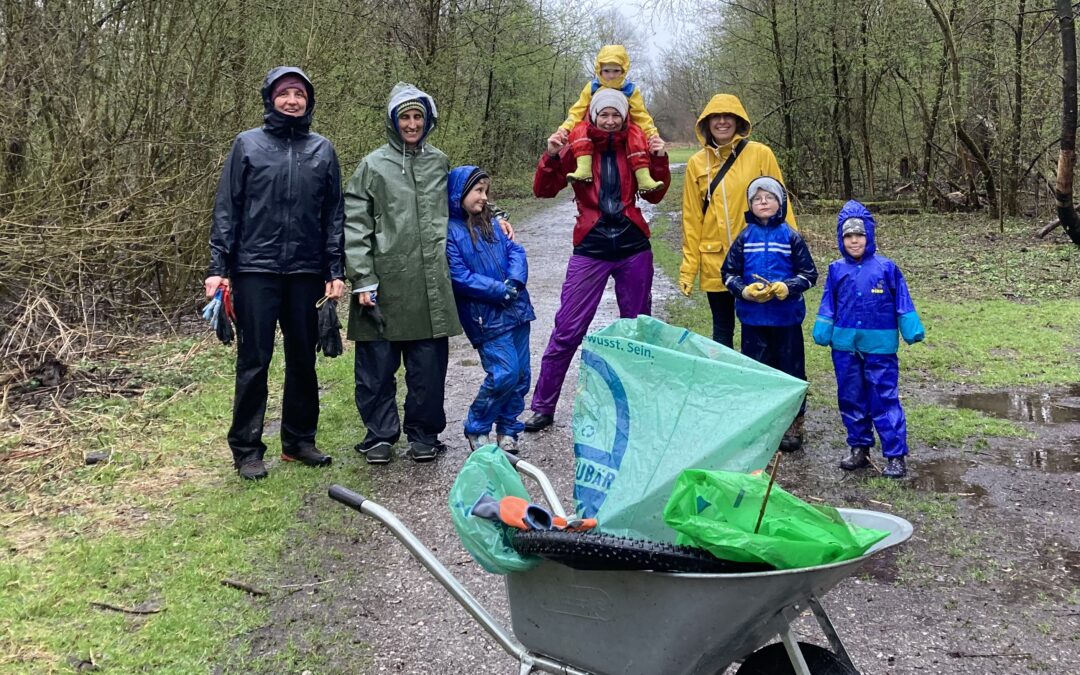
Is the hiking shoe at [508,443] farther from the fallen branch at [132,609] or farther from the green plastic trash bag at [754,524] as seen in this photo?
the green plastic trash bag at [754,524]

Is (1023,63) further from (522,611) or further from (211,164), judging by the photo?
(522,611)

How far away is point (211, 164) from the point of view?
8180 millimetres

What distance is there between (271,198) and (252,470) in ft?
4.97

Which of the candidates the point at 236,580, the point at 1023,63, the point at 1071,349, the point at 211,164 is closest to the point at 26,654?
the point at 236,580

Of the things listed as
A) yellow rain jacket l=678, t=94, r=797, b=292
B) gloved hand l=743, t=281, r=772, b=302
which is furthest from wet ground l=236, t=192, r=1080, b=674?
yellow rain jacket l=678, t=94, r=797, b=292

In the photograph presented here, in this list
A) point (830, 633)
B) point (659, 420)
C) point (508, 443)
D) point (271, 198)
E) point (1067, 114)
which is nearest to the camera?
point (830, 633)

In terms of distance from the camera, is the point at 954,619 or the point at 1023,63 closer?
the point at 954,619

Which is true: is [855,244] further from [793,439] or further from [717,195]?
[793,439]

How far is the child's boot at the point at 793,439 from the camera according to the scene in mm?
5043

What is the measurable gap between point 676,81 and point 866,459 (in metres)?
26.4

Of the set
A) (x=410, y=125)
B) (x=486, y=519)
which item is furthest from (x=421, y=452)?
(x=486, y=519)

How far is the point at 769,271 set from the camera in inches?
185

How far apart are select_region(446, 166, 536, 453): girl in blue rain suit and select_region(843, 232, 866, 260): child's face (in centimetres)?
178

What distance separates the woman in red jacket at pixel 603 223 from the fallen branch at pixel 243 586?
2.45 metres
